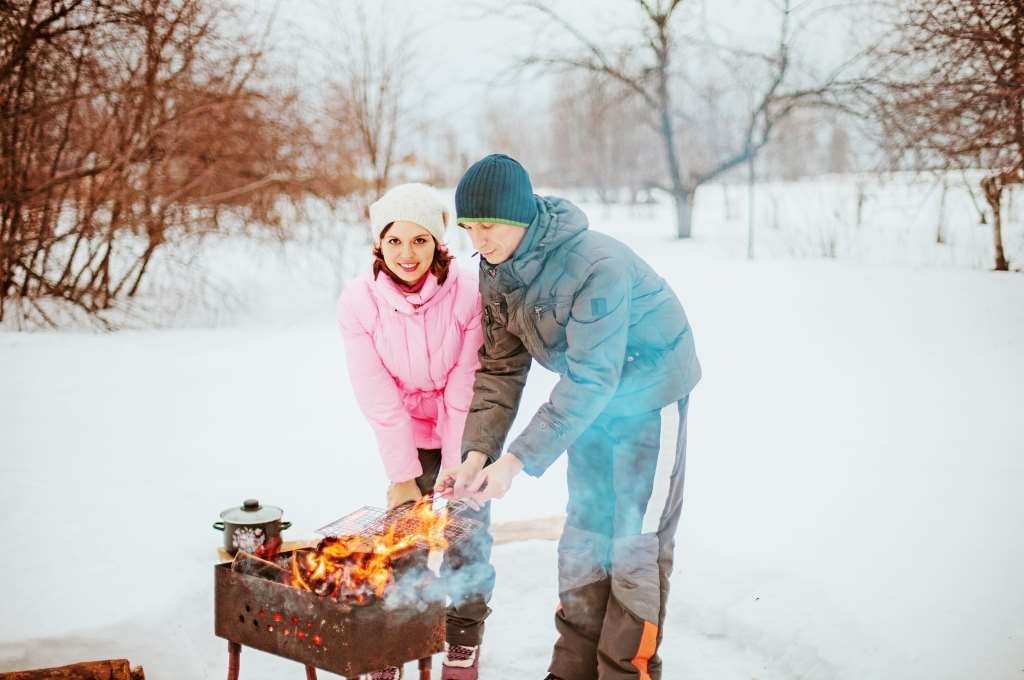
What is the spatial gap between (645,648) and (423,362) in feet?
4.05

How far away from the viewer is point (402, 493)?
2.78 metres

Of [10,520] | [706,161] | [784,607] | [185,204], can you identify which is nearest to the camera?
[784,607]

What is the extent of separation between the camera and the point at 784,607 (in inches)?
125

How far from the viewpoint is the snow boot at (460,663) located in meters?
2.82

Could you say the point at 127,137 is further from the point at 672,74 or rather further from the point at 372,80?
the point at 672,74

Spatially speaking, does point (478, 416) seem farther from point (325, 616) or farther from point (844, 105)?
point (844, 105)

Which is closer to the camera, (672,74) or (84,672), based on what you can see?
(84,672)

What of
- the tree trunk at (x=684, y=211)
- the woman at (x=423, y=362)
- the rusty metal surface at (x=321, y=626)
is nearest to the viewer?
the rusty metal surface at (x=321, y=626)

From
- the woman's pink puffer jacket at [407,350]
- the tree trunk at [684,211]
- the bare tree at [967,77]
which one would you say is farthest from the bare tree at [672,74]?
the woman's pink puffer jacket at [407,350]

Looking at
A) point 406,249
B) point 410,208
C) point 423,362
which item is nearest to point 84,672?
point 423,362

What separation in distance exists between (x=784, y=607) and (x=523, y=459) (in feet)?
5.33

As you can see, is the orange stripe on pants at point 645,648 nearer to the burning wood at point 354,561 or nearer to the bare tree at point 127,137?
the burning wood at point 354,561

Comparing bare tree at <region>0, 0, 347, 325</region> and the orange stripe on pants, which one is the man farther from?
bare tree at <region>0, 0, 347, 325</region>

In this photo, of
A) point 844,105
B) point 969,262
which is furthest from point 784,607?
point 844,105
